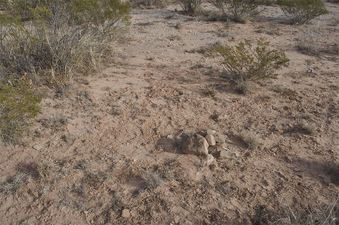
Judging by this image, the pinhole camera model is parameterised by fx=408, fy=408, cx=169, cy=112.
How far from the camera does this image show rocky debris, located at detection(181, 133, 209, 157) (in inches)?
169

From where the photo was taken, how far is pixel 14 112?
4.32m

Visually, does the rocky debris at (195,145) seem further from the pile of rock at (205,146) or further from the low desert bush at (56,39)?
the low desert bush at (56,39)

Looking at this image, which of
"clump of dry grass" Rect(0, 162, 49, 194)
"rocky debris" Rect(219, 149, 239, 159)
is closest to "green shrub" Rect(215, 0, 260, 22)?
"rocky debris" Rect(219, 149, 239, 159)

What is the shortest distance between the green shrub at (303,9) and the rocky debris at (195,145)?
20.7 ft

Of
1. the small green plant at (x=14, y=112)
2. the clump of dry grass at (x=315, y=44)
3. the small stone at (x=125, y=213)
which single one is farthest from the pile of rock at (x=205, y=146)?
the clump of dry grass at (x=315, y=44)

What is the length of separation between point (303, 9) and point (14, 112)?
7.46 metres

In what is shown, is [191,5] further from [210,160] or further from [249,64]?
[210,160]

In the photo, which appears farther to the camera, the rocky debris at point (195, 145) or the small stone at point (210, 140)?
the small stone at point (210, 140)

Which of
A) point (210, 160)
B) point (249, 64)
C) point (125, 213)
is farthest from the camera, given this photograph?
point (249, 64)

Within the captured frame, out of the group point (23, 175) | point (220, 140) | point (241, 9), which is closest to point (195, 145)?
point (220, 140)

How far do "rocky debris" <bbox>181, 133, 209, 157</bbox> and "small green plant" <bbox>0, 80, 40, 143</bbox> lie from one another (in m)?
1.64

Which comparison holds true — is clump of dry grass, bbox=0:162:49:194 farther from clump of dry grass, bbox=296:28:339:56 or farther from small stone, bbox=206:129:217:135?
clump of dry grass, bbox=296:28:339:56

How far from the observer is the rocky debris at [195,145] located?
4301mm

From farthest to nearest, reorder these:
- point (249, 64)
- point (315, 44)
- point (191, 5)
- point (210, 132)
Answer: point (191, 5) < point (315, 44) < point (249, 64) < point (210, 132)
